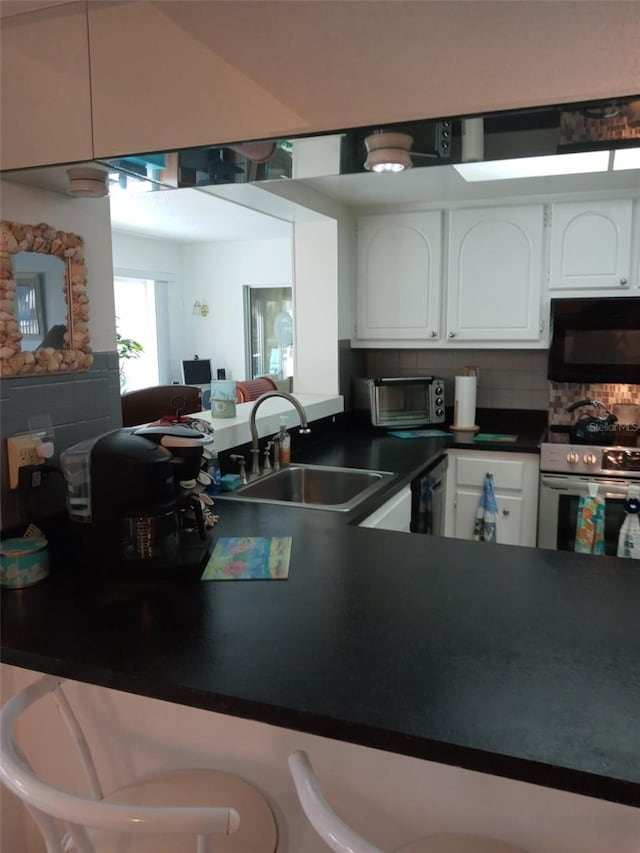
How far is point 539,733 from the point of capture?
83 cm

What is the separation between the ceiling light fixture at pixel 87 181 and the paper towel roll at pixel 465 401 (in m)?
Answer: 2.33

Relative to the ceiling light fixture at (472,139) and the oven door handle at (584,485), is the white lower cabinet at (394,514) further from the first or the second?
the ceiling light fixture at (472,139)

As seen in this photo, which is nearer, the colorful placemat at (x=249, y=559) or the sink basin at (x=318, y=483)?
the colorful placemat at (x=249, y=559)

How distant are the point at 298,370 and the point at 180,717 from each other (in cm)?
241

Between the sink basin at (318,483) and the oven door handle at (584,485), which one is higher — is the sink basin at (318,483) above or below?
above

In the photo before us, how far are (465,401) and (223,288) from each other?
3.70m

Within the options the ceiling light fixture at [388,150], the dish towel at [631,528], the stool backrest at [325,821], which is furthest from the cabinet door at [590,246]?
the stool backrest at [325,821]

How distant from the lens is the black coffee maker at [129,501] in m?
1.32

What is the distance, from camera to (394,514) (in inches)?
87.7

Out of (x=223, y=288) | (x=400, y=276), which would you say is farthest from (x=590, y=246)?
(x=223, y=288)

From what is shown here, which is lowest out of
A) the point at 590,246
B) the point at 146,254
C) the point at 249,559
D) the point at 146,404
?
the point at 249,559

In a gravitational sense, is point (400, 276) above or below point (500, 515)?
above

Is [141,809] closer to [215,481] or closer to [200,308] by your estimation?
[215,481]

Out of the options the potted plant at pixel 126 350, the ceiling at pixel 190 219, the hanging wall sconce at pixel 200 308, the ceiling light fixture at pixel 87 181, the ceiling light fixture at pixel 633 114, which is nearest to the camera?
the ceiling light fixture at pixel 633 114
